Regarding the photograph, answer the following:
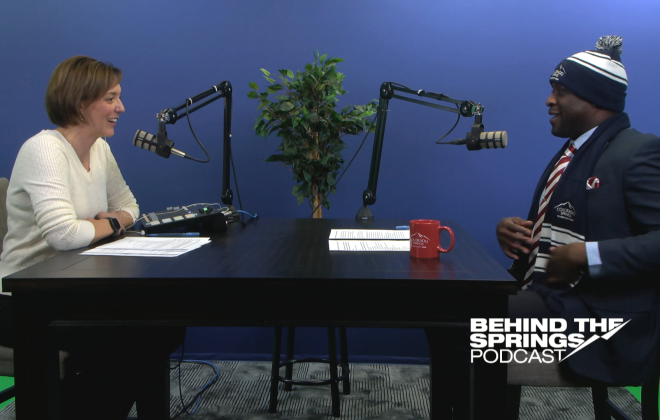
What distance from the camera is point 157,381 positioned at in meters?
1.61

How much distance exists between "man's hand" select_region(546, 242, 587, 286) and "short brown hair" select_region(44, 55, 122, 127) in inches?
61.0

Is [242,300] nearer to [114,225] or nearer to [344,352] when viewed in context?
[114,225]

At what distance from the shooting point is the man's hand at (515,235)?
1687 mm

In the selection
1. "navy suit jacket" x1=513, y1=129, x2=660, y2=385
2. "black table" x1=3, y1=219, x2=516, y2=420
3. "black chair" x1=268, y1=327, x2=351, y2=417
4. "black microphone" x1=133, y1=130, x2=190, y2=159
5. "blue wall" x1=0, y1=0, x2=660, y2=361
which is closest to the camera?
"black table" x1=3, y1=219, x2=516, y2=420

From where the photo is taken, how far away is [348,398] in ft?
7.17

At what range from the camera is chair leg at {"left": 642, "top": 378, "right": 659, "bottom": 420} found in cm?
129

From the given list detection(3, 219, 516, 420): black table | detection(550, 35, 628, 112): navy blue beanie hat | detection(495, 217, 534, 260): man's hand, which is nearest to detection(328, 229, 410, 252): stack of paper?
detection(3, 219, 516, 420): black table

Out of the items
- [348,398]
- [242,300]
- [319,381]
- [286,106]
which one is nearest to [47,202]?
[242,300]

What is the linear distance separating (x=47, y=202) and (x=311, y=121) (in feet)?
3.30

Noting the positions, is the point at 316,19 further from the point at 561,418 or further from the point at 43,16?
the point at 561,418

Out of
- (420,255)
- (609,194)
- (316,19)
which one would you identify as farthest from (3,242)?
(609,194)

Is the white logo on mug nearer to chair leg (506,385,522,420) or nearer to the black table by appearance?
the black table

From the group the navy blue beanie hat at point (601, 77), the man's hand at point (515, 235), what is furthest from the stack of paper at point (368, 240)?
the navy blue beanie hat at point (601, 77)

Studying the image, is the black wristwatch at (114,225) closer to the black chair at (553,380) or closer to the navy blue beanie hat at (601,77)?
the black chair at (553,380)
